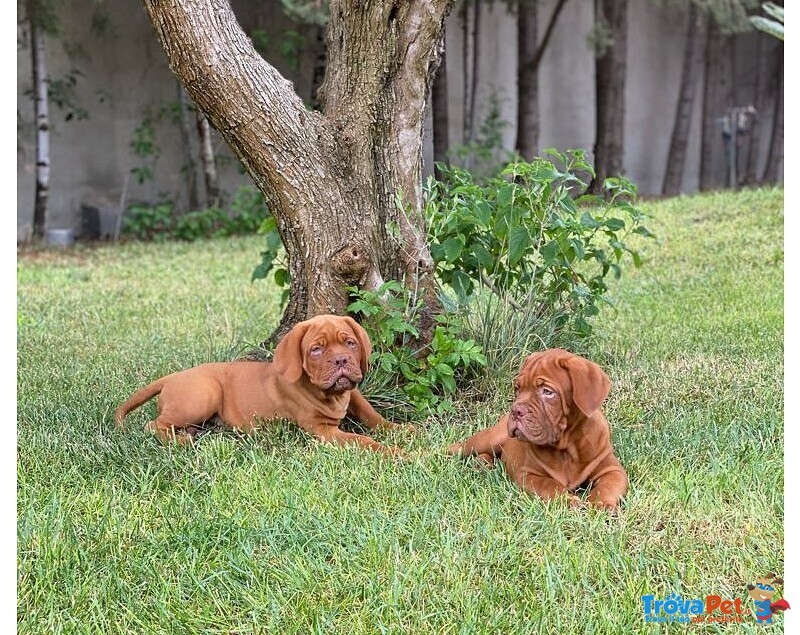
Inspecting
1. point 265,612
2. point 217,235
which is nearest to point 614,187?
point 265,612

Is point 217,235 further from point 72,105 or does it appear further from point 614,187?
point 614,187

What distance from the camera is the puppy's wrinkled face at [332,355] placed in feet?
12.0

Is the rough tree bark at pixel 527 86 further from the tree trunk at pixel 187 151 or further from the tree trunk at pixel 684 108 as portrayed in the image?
the tree trunk at pixel 187 151

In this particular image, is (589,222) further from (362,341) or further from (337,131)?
(362,341)

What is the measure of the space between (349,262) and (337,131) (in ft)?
2.23

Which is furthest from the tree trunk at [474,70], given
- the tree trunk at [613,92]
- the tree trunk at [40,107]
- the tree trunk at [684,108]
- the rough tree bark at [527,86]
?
the tree trunk at [40,107]

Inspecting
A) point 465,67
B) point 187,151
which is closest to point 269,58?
point 187,151

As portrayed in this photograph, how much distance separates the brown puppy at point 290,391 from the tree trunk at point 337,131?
598mm

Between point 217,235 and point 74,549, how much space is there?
981 centimetres

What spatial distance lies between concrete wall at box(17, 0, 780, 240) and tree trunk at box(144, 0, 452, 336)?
29.7 feet

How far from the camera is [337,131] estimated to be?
14.6ft

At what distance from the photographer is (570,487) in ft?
10.5

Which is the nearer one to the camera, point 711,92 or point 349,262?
point 349,262
